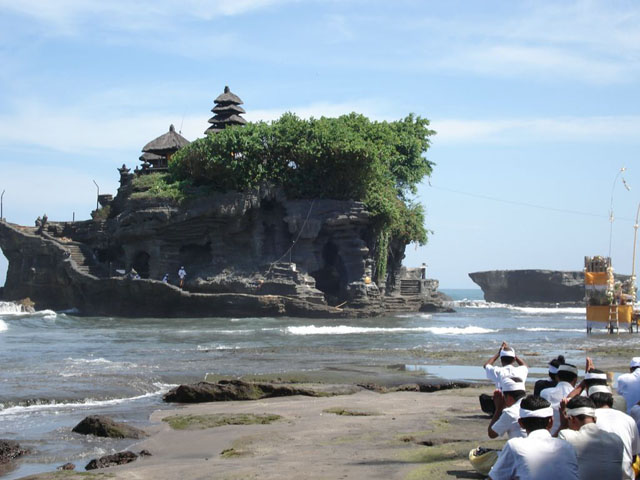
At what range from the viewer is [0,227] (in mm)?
56469

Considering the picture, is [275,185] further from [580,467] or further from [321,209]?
[580,467]

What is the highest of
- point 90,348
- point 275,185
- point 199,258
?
point 275,185

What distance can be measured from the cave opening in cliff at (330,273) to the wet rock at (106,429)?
39.3 meters

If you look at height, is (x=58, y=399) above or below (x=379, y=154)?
below

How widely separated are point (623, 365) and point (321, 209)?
28.6 meters

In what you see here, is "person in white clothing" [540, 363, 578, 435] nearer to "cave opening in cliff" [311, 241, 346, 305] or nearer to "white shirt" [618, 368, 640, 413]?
"white shirt" [618, 368, 640, 413]

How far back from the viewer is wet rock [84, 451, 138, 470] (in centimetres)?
1000

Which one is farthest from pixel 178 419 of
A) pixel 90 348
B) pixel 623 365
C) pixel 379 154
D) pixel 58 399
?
pixel 379 154

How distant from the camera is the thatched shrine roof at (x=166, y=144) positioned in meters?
58.2

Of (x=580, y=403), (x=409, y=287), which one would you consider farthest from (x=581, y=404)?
(x=409, y=287)

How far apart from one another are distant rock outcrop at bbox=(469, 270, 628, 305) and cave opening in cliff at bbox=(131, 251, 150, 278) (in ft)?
170

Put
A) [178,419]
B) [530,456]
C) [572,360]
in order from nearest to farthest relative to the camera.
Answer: [530,456]
[178,419]
[572,360]

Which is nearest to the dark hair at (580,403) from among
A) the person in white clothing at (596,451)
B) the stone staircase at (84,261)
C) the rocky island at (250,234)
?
the person in white clothing at (596,451)

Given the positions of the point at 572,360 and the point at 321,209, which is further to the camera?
the point at 321,209
